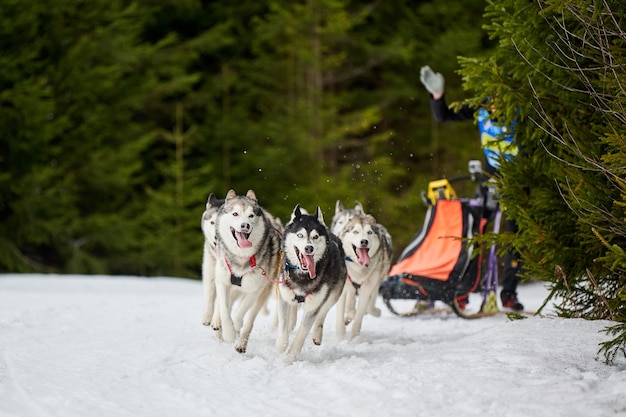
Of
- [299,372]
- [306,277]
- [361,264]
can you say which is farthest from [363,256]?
[299,372]

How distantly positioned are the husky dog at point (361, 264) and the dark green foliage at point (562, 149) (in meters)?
1.26

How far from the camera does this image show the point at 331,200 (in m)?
16.1

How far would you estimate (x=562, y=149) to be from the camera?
5289mm

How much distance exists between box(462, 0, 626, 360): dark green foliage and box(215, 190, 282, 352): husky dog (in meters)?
1.62

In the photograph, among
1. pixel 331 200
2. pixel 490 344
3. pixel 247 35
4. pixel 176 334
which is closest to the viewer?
pixel 490 344

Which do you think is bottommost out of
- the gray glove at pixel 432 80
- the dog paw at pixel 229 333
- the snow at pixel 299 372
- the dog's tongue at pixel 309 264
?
the snow at pixel 299 372

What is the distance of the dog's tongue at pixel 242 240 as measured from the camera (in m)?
5.44

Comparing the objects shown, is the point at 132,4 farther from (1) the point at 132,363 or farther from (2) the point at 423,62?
(1) the point at 132,363

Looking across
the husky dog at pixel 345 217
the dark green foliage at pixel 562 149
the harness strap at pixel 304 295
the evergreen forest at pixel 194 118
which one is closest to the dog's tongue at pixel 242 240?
the harness strap at pixel 304 295

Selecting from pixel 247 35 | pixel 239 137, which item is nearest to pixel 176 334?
pixel 239 137

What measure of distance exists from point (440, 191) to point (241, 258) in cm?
283

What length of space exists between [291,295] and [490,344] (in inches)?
51.6

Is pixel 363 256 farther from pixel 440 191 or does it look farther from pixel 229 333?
pixel 440 191

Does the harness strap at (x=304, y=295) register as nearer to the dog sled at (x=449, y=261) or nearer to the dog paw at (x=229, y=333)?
the dog paw at (x=229, y=333)
